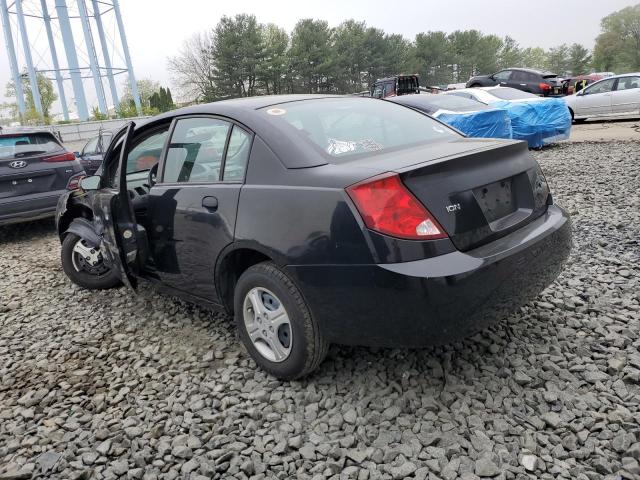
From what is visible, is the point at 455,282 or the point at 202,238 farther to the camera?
the point at 202,238

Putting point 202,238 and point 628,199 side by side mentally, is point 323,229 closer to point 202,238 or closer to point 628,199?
point 202,238

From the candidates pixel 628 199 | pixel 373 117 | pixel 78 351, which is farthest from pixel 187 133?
→ pixel 628 199

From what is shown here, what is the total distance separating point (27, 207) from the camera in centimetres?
625

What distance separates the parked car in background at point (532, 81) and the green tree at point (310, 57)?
113 feet

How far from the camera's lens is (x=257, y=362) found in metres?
2.73

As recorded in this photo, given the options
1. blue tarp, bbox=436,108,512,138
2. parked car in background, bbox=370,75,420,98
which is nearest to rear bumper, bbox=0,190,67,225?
blue tarp, bbox=436,108,512,138

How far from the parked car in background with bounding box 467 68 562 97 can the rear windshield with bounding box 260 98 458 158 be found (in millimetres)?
17541

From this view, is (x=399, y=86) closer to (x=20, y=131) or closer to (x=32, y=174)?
(x=20, y=131)

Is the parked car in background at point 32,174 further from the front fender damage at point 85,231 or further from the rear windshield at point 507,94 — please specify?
the rear windshield at point 507,94

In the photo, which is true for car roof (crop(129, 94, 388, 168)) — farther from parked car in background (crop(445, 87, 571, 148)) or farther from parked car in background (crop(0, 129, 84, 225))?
parked car in background (crop(445, 87, 571, 148))

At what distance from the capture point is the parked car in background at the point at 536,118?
942 cm

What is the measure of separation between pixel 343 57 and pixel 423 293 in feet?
193

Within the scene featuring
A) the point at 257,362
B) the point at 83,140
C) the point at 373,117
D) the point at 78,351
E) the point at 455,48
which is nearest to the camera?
the point at 257,362

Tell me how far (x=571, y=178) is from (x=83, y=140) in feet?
88.4
